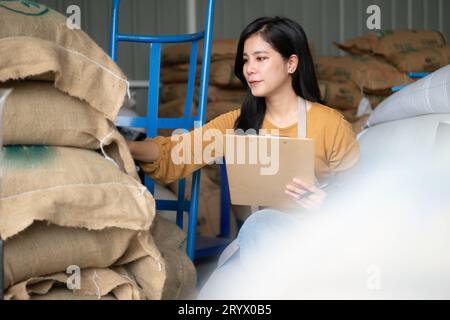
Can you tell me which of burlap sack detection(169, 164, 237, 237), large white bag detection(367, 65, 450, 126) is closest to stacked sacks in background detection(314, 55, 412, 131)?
burlap sack detection(169, 164, 237, 237)

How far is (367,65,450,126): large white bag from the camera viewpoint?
1957 mm

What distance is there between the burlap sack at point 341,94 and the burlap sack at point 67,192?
2.28 metres

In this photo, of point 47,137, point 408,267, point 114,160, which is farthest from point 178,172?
point 408,267

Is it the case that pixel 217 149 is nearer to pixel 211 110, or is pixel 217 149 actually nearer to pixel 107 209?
pixel 107 209

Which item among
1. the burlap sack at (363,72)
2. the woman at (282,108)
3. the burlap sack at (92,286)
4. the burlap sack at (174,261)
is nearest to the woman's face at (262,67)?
the woman at (282,108)

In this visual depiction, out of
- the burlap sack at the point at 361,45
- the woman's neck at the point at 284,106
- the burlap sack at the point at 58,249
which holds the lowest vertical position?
the burlap sack at the point at 58,249

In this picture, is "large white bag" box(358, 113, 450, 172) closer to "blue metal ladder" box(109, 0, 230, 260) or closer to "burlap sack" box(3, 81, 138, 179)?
"blue metal ladder" box(109, 0, 230, 260)

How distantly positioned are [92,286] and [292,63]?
84 centimetres

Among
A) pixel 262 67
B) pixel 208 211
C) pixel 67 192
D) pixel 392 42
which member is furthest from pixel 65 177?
pixel 392 42

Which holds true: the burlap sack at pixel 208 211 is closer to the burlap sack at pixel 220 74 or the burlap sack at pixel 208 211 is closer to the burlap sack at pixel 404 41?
the burlap sack at pixel 220 74

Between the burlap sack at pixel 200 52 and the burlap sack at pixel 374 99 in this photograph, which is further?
the burlap sack at pixel 374 99

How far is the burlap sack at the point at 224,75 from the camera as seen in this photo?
337 centimetres

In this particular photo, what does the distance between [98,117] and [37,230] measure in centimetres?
28

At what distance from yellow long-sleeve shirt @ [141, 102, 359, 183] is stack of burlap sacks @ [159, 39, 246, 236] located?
119 cm
